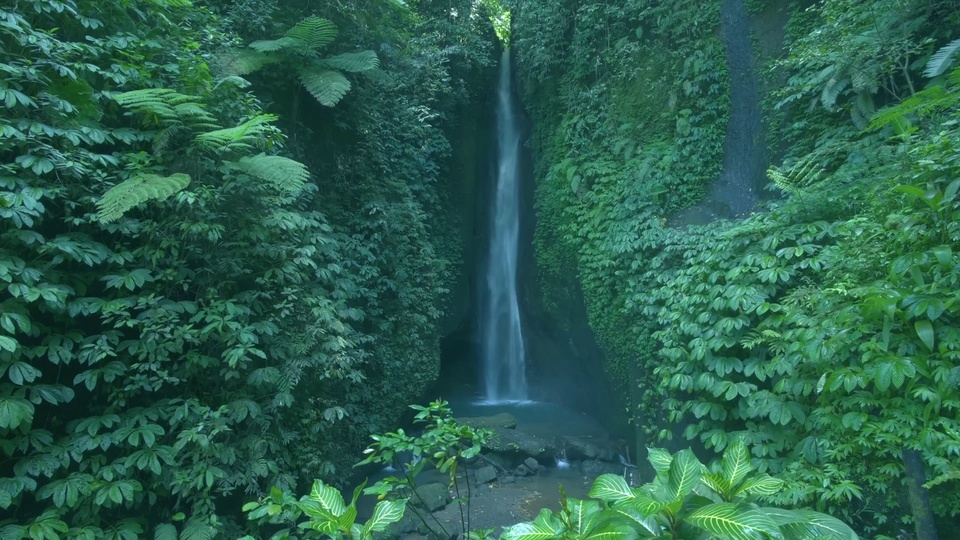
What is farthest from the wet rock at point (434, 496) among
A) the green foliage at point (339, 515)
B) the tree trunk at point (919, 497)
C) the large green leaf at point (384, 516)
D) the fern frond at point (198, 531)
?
the tree trunk at point (919, 497)

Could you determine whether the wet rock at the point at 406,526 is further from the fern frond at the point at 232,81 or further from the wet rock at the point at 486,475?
the fern frond at the point at 232,81

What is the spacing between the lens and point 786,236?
544 centimetres

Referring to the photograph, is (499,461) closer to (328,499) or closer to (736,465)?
(328,499)

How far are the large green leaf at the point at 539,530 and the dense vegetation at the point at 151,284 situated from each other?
3.43 m

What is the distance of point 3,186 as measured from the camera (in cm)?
407

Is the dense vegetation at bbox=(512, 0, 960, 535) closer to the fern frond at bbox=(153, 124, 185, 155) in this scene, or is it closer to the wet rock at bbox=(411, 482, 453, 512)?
the wet rock at bbox=(411, 482, 453, 512)

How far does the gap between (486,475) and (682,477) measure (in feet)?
22.9

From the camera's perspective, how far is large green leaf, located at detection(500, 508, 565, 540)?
1.77 meters

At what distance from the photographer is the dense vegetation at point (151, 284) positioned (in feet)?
13.5

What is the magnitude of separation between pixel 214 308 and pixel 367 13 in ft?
18.2

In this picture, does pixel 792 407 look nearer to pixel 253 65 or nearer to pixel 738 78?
pixel 738 78

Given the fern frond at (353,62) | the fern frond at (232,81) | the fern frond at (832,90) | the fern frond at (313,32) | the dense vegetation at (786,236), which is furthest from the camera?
the fern frond at (353,62)

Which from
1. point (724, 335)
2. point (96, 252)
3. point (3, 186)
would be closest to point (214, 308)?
point (96, 252)

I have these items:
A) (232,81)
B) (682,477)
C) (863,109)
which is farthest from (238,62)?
(863,109)
